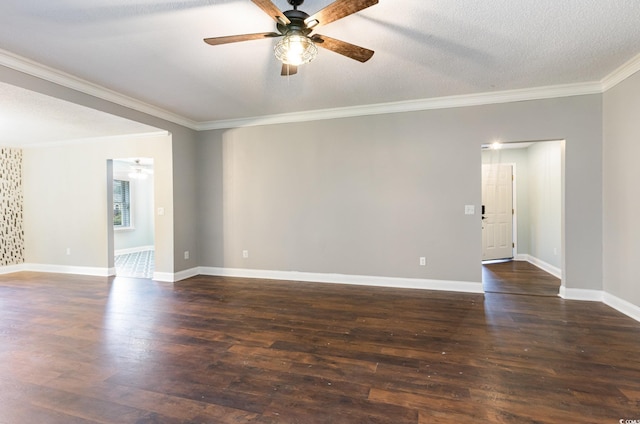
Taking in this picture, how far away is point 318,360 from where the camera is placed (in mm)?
2316

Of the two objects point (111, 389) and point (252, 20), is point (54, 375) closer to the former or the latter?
point (111, 389)

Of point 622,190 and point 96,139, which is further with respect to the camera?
point 96,139

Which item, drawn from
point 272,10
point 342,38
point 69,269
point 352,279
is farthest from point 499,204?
point 69,269

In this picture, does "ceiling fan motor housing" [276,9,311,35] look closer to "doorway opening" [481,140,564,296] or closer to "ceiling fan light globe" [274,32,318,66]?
"ceiling fan light globe" [274,32,318,66]

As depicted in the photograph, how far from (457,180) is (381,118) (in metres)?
1.39

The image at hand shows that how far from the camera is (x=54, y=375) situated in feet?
7.08

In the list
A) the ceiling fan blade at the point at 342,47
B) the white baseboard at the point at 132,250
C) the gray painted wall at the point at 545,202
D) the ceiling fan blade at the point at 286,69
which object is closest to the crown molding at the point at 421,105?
the gray painted wall at the point at 545,202

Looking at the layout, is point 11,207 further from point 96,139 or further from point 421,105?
point 421,105

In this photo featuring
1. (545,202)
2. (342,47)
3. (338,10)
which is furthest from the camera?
(545,202)

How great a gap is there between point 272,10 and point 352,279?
Answer: 3.63m

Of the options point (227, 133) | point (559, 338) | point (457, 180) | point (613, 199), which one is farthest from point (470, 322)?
point (227, 133)

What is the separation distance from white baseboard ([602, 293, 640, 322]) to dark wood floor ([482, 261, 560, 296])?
0.50 metres

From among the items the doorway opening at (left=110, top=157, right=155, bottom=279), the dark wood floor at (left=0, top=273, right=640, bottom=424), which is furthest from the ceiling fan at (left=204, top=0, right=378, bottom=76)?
the doorway opening at (left=110, top=157, right=155, bottom=279)

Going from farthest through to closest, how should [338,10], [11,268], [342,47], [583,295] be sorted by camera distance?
[11,268] → [583,295] → [342,47] → [338,10]
